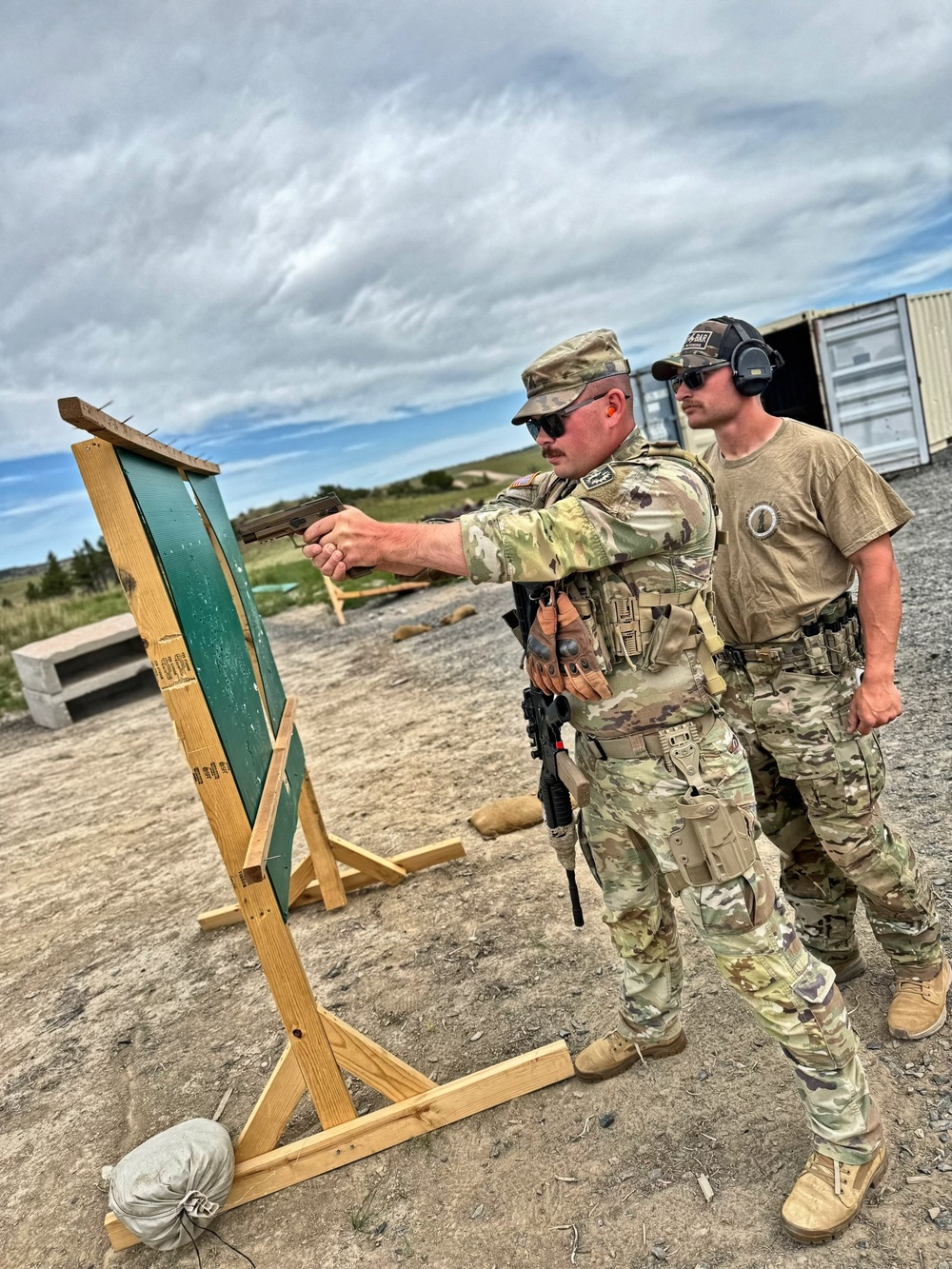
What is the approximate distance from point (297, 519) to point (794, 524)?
5.01 feet

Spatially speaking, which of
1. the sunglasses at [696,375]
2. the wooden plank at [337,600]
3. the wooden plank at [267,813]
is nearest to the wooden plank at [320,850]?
the wooden plank at [267,813]

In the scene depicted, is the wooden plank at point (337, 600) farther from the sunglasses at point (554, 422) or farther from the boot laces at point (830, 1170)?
the boot laces at point (830, 1170)

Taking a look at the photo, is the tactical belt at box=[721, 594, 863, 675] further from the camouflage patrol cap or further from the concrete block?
the concrete block

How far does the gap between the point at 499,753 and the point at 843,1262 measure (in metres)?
4.54

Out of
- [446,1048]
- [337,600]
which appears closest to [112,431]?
[446,1048]

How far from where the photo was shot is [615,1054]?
2.95m

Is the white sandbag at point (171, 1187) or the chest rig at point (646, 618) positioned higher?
the chest rig at point (646, 618)

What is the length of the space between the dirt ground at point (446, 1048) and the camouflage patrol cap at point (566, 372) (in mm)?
2224

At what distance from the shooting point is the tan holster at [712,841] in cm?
227

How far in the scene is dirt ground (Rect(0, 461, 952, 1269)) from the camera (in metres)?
2.43

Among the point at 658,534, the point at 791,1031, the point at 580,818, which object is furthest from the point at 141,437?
the point at 791,1031

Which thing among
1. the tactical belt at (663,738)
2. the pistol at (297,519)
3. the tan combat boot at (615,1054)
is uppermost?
the pistol at (297,519)

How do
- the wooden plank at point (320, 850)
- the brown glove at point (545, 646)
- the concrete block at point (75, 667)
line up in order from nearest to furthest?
the brown glove at point (545, 646) → the wooden plank at point (320, 850) → the concrete block at point (75, 667)

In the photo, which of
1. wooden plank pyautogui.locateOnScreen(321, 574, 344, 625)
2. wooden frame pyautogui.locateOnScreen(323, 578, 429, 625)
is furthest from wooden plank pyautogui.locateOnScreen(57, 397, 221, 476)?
wooden plank pyautogui.locateOnScreen(321, 574, 344, 625)
